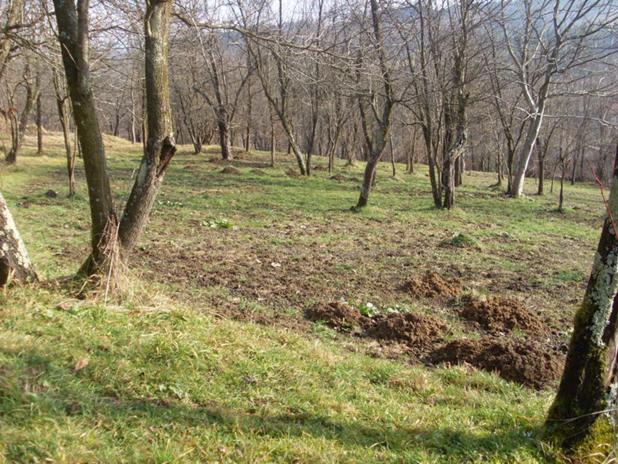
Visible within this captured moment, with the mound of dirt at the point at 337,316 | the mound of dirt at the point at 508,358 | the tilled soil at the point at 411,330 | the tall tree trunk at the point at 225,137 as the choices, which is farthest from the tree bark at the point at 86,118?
the tall tree trunk at the point at 225,137

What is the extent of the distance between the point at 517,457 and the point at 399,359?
7.81ft

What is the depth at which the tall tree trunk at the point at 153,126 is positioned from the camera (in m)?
4.87

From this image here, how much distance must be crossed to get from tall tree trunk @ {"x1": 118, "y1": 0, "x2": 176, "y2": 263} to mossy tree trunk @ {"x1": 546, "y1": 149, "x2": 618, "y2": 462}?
412cm

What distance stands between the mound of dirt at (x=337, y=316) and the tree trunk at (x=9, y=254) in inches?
134

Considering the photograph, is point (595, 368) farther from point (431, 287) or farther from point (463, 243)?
point (463, 243)

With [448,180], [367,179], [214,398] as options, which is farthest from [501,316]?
[448,180]

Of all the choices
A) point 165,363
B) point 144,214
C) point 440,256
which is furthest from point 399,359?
point 440,256

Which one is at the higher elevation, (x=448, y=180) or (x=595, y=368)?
(x=448, y=180)

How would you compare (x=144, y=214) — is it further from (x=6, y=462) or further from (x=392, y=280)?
(x=392, y=280)

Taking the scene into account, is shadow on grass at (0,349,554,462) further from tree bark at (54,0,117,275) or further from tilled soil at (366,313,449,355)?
tilled soil at (366,313,449,355)

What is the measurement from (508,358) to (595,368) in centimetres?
228

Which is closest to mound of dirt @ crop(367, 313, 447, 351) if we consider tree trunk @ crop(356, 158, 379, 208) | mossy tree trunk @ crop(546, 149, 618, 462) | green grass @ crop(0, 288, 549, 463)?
green grass @ crop(0, 288, 549, 463)

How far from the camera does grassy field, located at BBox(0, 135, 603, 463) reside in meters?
2.96

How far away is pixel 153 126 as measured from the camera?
4.95 metres
